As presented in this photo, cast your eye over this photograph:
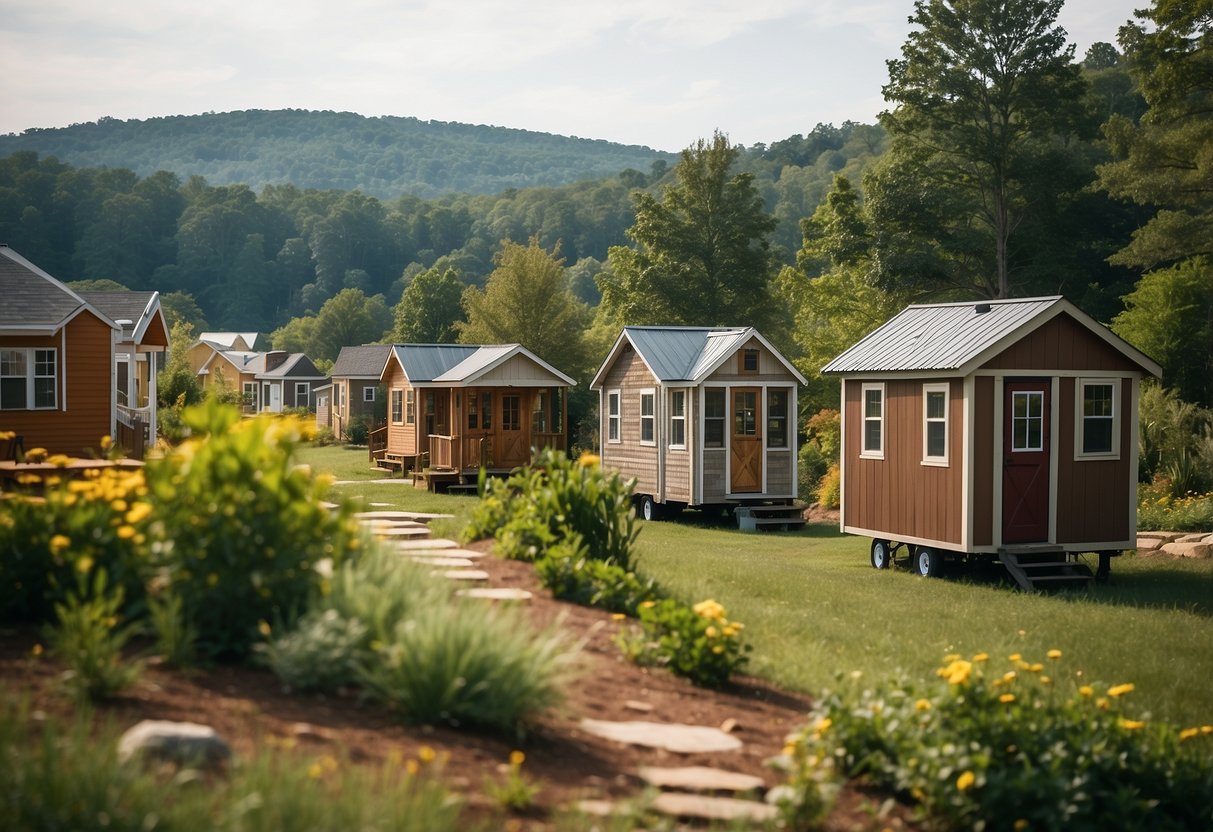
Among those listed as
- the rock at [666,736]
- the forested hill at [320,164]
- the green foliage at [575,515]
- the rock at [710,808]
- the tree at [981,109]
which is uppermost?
the forested hill at [320,164]

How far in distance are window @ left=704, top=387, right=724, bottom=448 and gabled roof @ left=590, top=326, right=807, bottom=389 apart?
1.93 feet

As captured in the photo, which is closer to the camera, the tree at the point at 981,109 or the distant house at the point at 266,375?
the tree at the point at 981,109

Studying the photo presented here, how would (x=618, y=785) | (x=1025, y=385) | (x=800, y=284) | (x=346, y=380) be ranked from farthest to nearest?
(x=346, y=380)
(x=800, y=284)
(x=1025, y=385)
(x=618, y=785)

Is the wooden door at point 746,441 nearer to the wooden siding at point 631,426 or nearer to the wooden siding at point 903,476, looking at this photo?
the wooden siding at point 631,426

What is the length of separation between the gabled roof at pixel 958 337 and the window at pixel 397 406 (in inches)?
761

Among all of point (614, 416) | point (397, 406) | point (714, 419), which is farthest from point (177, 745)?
point (397, 406)

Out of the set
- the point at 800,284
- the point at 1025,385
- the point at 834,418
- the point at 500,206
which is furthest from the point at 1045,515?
the point at 500,206

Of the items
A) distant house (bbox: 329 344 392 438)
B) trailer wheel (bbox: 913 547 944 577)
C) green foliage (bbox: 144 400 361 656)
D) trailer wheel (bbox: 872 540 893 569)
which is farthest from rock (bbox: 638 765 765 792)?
distant house (bbox: 329 344 392 438)

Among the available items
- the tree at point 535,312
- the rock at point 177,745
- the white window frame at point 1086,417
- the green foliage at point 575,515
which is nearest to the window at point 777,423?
the white window frame at point 1086,417

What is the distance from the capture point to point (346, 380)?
5512 cm

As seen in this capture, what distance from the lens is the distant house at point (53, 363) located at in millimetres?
24641

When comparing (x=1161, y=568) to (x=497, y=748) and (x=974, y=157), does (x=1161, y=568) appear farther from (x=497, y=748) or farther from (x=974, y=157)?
(x=974, y=157)

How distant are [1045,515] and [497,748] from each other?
13310 mm

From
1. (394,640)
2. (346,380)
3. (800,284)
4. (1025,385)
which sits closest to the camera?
(394,640)
